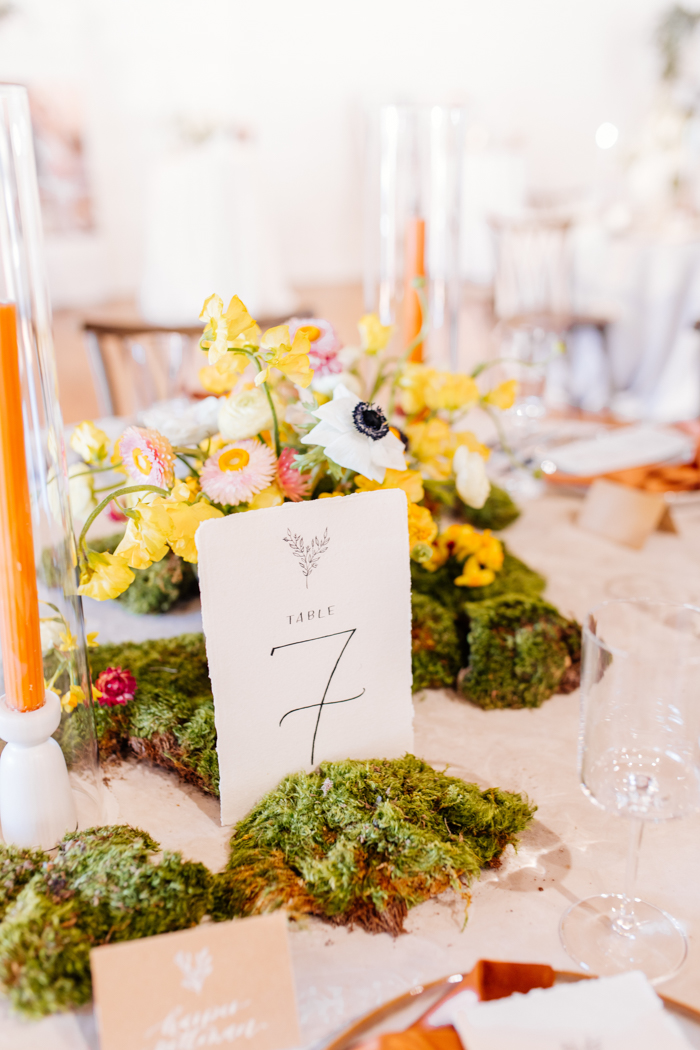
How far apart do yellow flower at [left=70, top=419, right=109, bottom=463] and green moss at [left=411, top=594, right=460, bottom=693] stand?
35cm

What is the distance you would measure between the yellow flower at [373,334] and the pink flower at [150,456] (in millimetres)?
343

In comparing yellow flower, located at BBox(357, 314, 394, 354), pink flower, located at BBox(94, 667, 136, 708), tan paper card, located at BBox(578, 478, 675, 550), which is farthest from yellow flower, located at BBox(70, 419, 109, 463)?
tan paper card, located at BBox(578, 478, 675, 550)

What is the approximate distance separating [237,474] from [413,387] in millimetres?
348

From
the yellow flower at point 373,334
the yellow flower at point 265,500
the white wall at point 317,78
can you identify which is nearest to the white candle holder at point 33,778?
the yellow flower at point 265,500

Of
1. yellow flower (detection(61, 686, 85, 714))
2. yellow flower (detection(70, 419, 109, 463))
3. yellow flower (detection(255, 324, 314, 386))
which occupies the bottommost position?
yellow flower (detection(61, 686, 85, 714))

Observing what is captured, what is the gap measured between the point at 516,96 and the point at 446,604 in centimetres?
808

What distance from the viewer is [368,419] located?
684mm

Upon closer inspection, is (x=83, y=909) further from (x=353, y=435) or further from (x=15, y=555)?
(x=353, y=435)

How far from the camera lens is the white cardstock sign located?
2.06 feet

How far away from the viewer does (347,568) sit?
26.2 inches

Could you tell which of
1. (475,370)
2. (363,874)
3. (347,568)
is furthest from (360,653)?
(475,370)

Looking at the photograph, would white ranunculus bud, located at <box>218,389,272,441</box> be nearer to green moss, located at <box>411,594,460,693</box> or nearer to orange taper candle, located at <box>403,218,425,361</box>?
green moss, located at <box>411,594,460,693</box>

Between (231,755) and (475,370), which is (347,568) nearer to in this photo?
(231,755)

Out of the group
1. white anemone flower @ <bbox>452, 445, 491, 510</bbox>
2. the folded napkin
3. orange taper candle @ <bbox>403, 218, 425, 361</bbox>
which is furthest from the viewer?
orange taper candle @ <bbox>403, 218, 425, 361</bbox>
